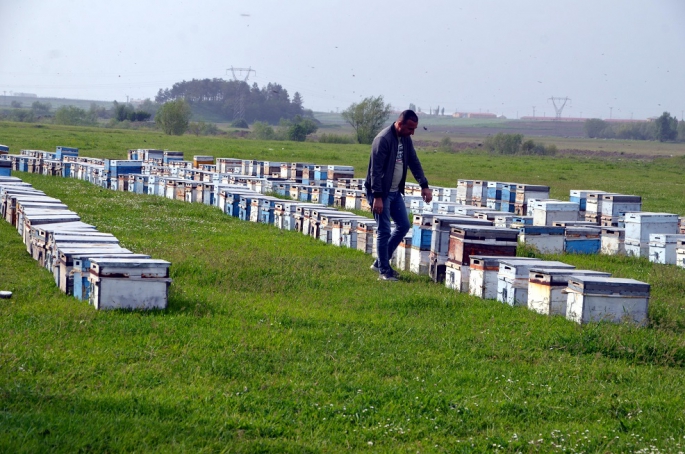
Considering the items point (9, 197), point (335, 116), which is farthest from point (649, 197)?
point (335, 116)

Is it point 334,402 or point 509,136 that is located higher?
point 509,136

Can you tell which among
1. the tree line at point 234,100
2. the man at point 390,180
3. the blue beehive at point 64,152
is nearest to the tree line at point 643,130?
the tree line at point 234,100

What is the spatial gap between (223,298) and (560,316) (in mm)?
3653

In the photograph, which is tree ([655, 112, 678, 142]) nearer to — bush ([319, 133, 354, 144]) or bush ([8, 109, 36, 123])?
bush ([319, 133, 354, 144])

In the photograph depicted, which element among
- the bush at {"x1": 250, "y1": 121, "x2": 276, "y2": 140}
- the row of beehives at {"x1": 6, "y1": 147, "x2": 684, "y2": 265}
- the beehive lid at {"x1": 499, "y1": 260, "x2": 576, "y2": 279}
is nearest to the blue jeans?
the beehive lid at {"x1": 499, "y1": 260, "x2": 576, "y2": 279}

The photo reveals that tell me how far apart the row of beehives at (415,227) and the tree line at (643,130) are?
119828 mm

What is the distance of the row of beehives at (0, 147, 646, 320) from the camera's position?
9.73 m

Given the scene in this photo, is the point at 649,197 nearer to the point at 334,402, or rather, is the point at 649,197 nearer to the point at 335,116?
the point at 334,402

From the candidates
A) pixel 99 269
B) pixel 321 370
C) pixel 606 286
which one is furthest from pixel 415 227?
pixel 321 370

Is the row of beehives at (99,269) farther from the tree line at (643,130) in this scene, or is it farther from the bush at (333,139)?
the tree line at (643,130)

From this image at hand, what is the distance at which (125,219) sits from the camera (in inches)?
586

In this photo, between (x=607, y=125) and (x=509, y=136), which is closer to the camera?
(x=509, y=136)

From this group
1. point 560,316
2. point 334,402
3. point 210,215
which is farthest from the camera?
point 210,215

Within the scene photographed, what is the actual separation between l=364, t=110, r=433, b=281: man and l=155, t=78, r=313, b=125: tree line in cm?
13975
